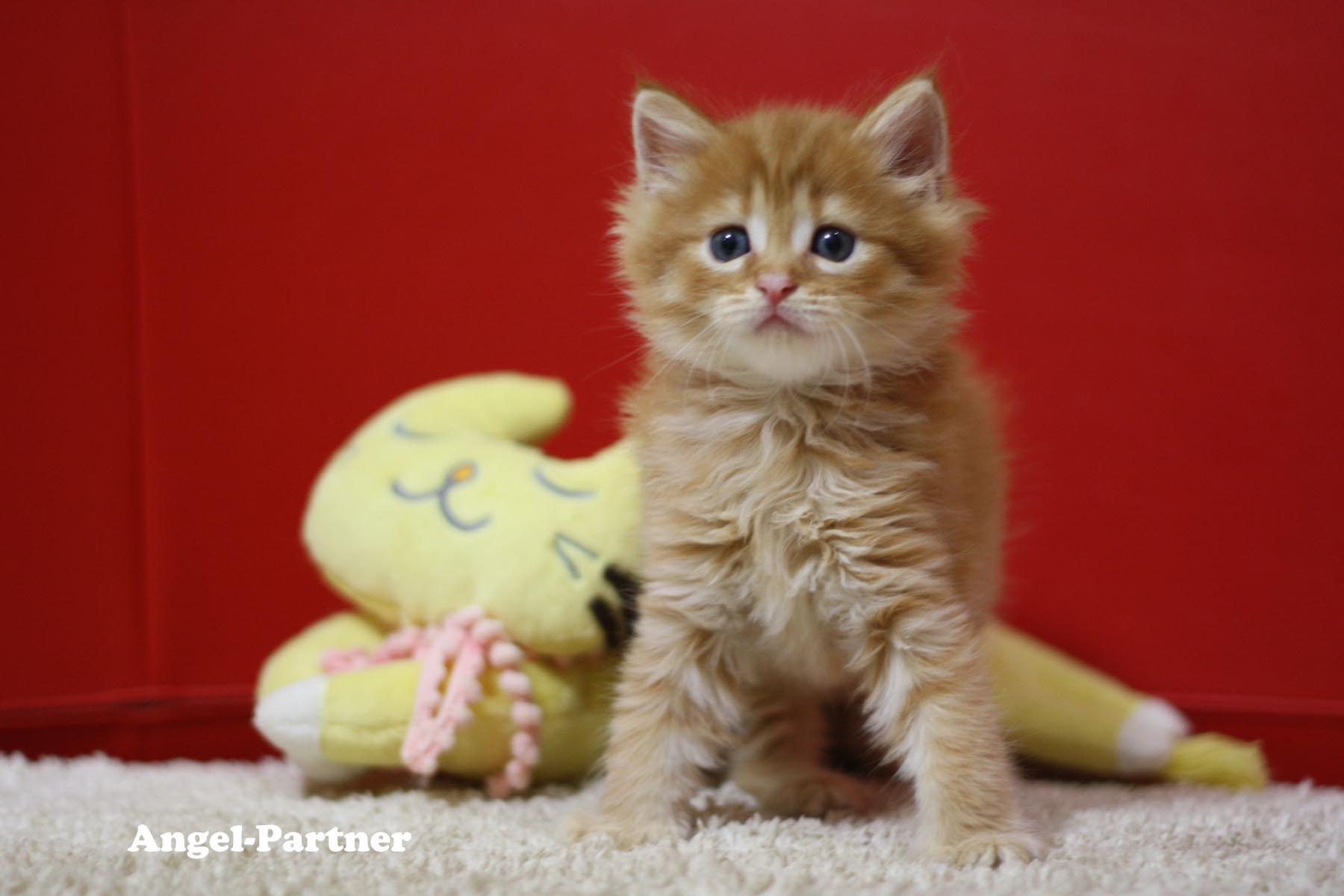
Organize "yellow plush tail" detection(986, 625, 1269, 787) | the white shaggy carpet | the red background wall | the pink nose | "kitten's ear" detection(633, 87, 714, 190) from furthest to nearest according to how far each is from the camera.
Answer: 1. the red background wall
2. "yellow plush tail" detection(986, 625, 1269, 787)
3. "kitten's ear" detection(633, 87, 714, 190)
4. the pink nose
5. the white shaggy carpet

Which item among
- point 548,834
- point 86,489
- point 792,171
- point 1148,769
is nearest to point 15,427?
point 86,489

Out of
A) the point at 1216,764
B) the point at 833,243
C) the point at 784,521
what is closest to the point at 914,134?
the point at 833,243

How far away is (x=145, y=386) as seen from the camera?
165 cm

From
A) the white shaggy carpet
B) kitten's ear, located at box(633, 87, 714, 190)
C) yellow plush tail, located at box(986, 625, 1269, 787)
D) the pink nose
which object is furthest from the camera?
yellow plush tail, located at box(986, 625, 1269, 787)

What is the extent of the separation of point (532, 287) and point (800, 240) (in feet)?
2.42

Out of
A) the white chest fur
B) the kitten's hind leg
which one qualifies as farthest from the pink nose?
the kitten's hind leg

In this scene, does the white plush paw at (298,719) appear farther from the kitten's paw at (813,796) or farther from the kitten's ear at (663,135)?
the kitten's ear at (663,135)

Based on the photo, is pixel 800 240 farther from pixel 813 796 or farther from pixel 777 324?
pixel 813 796

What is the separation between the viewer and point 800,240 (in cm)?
105

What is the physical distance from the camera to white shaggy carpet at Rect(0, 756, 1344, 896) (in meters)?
0.88

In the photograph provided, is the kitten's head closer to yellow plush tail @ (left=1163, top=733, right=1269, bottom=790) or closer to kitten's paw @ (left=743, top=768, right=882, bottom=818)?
kitten's paw @ (left=743, top=768, right=882, bottom=818)

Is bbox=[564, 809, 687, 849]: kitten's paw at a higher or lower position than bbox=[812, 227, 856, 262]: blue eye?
lower

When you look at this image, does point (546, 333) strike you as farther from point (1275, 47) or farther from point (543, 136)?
point (1275, 47)

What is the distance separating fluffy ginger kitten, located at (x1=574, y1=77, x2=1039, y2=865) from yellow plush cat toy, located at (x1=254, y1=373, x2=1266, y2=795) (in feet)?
0.50
